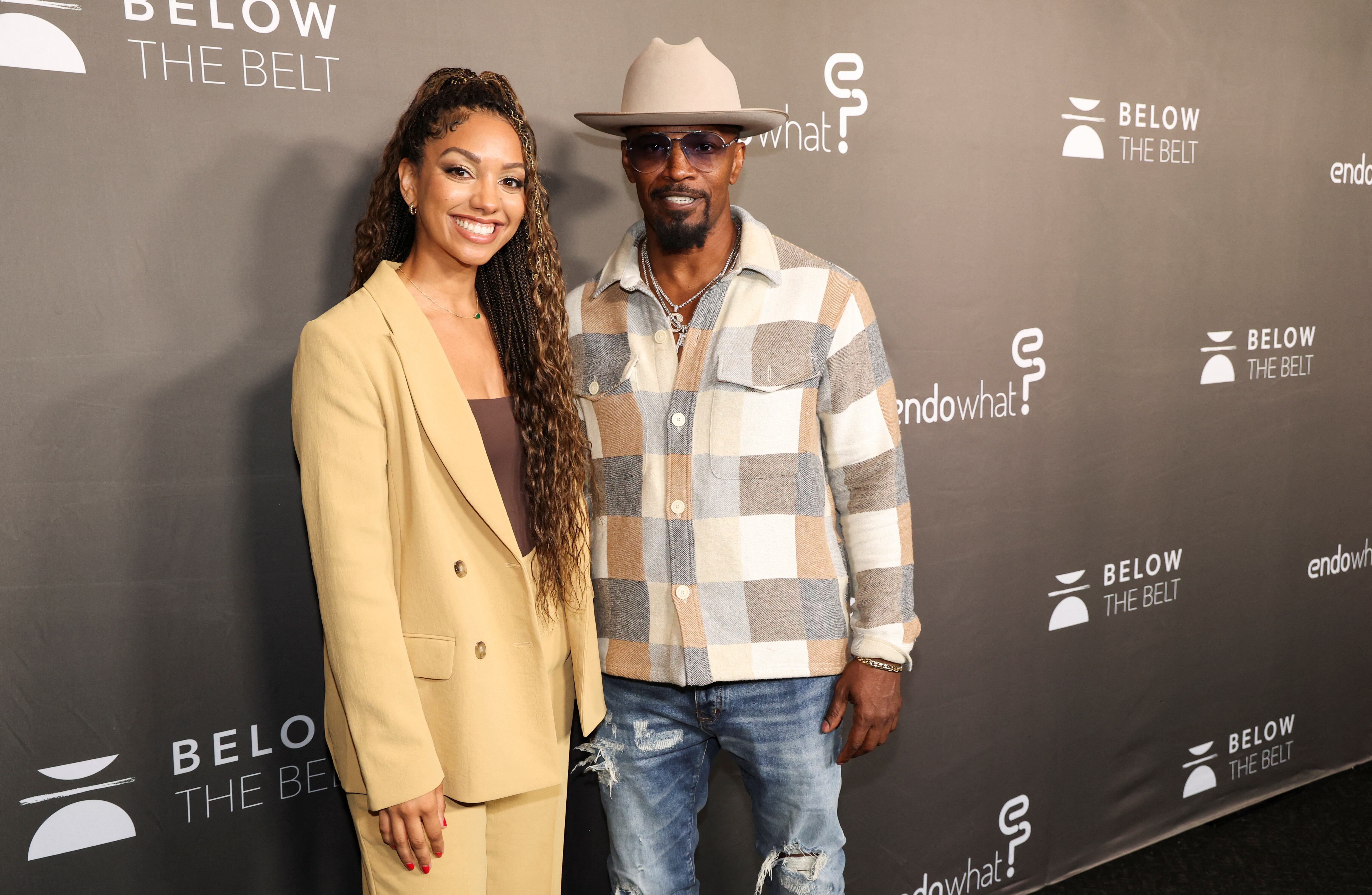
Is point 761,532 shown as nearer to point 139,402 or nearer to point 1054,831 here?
point 139,402

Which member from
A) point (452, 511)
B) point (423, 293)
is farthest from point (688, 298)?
point (452, 511)

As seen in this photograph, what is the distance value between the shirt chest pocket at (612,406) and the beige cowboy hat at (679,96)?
365mm

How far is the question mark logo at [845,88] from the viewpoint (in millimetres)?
2229

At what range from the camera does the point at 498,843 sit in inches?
60.5

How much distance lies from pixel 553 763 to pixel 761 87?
4.76 feet

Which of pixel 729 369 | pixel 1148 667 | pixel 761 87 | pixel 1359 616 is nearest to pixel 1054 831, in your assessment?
pixel 1148 667

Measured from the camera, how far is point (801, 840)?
5.47 ft

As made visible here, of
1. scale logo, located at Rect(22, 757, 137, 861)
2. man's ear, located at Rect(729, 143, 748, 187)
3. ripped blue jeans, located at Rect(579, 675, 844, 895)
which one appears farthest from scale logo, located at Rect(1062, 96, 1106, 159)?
scale logo, located at Rect(22, 757, 137, 861)

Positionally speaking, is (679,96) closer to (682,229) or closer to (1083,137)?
(682,229)

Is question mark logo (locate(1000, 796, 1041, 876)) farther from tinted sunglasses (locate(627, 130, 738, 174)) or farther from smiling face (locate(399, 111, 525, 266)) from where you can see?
smiling face (locate(399, 111, 525, 266))

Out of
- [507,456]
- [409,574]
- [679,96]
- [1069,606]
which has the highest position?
[679,96]

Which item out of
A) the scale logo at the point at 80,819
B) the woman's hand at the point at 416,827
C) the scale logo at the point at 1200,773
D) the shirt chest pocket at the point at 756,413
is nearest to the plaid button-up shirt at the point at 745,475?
the shirt chest pocket at the point at 756,413

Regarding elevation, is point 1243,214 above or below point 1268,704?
above

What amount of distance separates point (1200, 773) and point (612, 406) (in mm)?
2474
